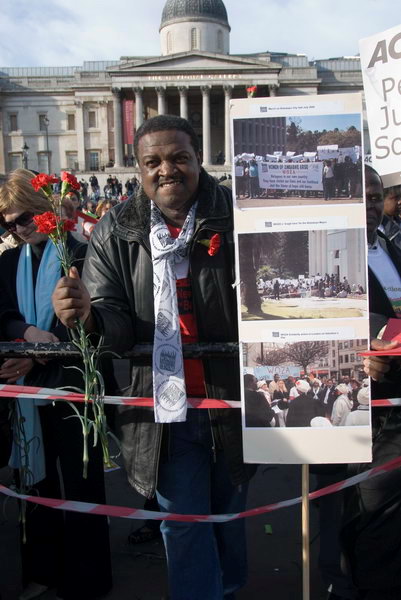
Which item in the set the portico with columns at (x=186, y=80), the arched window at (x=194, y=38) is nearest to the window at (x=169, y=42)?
the arched window at (x=194, y=38)

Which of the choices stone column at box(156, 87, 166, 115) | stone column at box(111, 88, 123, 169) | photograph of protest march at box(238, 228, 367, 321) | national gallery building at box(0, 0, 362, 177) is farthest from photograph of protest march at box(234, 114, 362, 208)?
stone column at box(156, 87, 166, 115)

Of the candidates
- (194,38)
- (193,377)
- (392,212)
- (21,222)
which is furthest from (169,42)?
(193,377)

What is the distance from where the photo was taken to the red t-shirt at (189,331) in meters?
2.26

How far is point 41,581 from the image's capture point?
2.89 metres

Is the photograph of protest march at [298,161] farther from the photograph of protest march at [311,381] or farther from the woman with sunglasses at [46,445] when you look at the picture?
the woman with sunglasses at [46,445]

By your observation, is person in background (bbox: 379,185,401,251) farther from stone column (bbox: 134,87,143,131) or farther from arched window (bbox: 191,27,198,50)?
arched window (bbox: 191,27,198,50)

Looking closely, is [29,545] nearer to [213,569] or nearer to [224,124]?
[213,569]

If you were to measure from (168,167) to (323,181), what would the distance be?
0.61 metres

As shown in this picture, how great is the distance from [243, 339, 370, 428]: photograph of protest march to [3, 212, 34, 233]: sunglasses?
1.47m

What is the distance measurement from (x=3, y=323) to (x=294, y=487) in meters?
2.37

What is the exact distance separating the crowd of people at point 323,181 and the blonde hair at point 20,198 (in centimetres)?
127

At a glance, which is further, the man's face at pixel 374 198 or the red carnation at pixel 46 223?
the man's face at pixel 374 198

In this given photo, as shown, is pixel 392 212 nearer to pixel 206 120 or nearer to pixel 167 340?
pixel 167 340

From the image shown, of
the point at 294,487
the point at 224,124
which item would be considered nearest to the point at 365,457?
the point at 294,487
